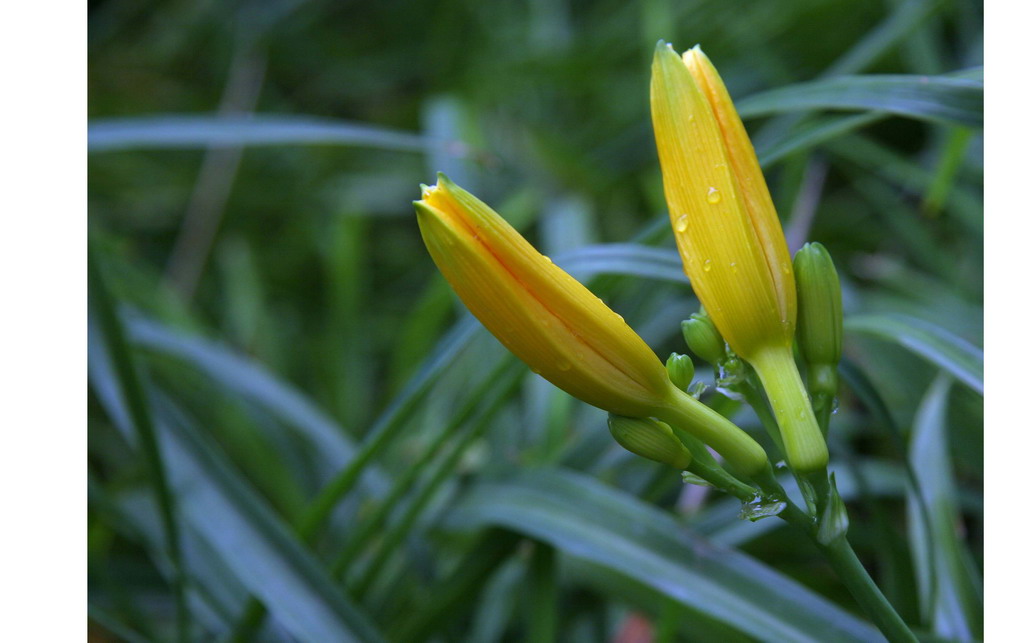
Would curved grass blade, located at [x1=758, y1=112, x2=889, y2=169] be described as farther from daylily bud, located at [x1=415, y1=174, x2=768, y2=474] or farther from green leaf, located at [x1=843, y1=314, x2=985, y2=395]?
daylily bud, located at [x1=415, y1=174, x2=768, y2=474]

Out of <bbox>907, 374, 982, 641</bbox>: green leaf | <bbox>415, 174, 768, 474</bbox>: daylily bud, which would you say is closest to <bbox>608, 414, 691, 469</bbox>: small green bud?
<bbox>415, 174, 768, 474</bbox>: daylily bud

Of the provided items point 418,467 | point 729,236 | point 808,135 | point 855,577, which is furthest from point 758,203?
point 418,467

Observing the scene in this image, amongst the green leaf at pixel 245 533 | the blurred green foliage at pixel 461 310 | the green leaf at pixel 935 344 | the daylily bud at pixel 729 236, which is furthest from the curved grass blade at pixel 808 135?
the green leaf at pixel 245 533

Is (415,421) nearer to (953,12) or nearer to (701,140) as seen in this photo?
(701,140)

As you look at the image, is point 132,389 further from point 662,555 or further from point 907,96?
point 907,96

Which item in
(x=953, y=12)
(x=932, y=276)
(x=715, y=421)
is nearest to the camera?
(x=715, y=421)
